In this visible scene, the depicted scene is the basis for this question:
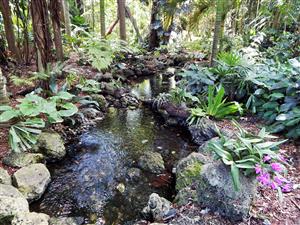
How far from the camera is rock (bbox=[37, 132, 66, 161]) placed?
3725mm

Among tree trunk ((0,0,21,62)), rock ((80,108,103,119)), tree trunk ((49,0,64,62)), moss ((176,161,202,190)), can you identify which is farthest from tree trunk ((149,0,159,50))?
moss ((176,161,202,190))

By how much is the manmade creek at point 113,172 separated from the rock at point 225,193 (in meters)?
0.80

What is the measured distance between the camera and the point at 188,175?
3.06 meters

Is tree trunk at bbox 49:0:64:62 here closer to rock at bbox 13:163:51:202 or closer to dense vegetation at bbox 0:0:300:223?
dense vegetation at bbox 0:0:300:223

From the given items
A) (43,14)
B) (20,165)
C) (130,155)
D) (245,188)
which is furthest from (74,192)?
(43,14)

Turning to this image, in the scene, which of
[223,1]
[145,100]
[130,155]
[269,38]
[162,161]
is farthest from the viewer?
[269,38]

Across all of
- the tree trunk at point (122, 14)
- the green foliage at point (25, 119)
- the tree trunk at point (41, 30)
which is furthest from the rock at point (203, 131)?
the tree trunk at point (122, 14)

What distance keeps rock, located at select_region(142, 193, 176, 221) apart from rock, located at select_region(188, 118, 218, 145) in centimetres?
187

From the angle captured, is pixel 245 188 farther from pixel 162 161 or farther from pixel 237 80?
pixel 237 80

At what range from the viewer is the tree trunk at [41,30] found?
4477 mm

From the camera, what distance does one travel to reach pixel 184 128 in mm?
4906

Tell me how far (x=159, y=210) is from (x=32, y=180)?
5.30ft

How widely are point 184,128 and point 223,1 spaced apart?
116 inches

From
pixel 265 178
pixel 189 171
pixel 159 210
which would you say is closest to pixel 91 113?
pixel 189 171
